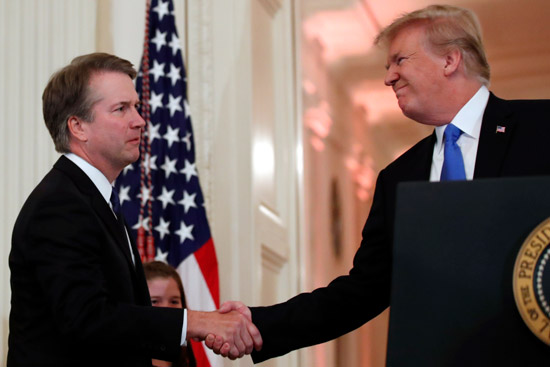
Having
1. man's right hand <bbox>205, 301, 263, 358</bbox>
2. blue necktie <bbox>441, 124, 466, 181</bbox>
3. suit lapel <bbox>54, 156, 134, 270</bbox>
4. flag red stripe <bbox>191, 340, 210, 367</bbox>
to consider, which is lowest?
flag red stripe <bbox>191, 340, 210, 367</bbox>

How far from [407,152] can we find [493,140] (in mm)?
429

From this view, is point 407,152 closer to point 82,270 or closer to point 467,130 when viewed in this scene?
point 467,130

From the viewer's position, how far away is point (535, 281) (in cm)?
196

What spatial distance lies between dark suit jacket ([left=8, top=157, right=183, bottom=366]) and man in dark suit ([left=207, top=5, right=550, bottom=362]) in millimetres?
458

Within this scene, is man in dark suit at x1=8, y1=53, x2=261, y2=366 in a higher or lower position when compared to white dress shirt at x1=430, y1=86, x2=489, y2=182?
lower

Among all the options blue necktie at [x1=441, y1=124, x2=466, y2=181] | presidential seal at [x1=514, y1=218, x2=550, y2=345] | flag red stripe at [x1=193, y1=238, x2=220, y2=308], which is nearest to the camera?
presidential seal at [x1=514, y1=218, x2=550, y2=345]

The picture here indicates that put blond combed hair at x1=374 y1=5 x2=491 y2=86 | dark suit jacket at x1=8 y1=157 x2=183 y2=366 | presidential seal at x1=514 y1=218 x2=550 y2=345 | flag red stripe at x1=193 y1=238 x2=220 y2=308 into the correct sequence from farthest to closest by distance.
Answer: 1. flag red stripe at x1=193 y1=238 x2=220 y2=308
2. blond combed hair at x1=374 y1=5 x2=491 y2=86
3. dark suit jacket at x1=8 y1=157 x2=183 y2=366
4. presidential seal at x1=514 y1=218 x2=550 y2=345

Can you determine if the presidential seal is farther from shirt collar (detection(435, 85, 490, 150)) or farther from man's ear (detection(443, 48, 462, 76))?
man's ear (detection(443, 48, 462, 76))

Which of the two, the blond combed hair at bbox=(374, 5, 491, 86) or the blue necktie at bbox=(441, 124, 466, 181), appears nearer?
the blue necktie at bbox=(441, 124, 466, 181)

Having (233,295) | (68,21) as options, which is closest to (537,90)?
(233,295)

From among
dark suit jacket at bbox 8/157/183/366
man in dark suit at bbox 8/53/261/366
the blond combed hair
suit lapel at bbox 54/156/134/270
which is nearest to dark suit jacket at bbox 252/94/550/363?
the blond combed hair

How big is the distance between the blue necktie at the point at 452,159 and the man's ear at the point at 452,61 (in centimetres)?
29

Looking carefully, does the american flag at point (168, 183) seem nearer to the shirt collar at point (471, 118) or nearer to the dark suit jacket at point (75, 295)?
the dark suit jacket at point (75, 295)

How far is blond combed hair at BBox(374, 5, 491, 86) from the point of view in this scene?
11.7ft
